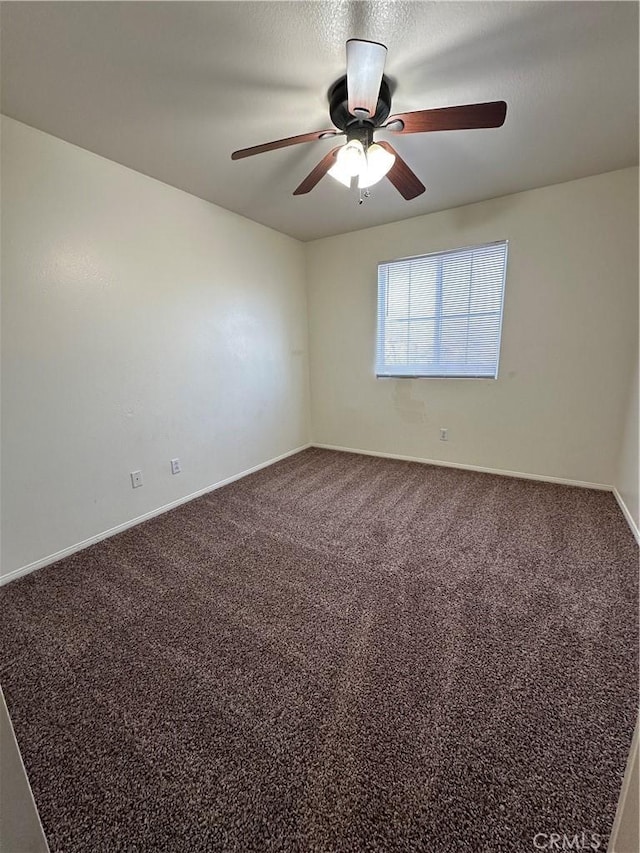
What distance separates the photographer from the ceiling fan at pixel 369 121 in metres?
1.27

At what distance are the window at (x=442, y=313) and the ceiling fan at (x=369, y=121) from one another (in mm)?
1357

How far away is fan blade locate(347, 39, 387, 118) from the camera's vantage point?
1.17 m

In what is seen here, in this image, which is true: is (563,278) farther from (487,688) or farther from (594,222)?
(487,688)

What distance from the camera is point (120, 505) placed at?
249 cm

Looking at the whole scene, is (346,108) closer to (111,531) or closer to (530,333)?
(530,333)

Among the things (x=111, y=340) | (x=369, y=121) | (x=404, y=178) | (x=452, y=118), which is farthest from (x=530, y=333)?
(x=111, y=340)

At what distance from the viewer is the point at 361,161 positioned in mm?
1656

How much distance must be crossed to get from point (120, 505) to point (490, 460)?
3301mm

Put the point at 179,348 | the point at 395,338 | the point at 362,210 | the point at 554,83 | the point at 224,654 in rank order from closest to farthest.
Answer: the point at 224,654 → the point at 554,83 → the point at 179,348 → the point at 362,210 → the point at 395,338

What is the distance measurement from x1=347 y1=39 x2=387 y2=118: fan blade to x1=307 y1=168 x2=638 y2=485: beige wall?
206 cm

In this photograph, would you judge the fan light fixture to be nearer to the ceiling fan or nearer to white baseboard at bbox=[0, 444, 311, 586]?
the ceiling fan

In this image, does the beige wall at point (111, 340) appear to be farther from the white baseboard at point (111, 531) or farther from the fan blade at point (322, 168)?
the fan blade at point (322, 168)

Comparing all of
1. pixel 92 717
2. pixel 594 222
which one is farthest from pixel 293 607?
pixel 594 222

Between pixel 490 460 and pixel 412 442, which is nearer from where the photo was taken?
pixel 490 460
